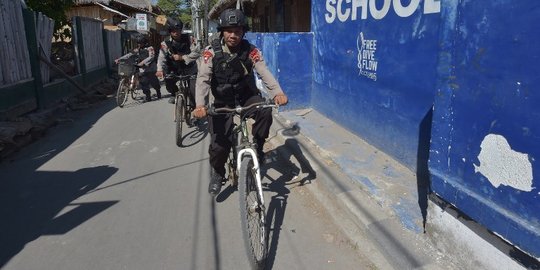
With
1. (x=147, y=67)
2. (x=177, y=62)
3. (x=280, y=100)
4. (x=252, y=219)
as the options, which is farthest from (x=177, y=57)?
(x=252, y=219)

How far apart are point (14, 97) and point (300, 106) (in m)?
5.37

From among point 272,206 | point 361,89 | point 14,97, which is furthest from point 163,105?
point 272,206

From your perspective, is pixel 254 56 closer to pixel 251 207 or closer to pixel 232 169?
pixel 232 169

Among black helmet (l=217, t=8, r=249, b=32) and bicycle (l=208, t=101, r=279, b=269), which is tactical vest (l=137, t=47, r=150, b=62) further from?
bicycle (l=208, t=101, r=279, b=269)

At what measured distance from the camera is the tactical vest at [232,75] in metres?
3.65

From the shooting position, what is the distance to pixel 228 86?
154 inches

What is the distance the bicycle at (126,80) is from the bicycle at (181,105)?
11.9 ft

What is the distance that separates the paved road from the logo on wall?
5.41 feet

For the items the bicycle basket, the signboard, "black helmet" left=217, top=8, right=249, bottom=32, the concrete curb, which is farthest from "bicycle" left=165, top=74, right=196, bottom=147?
the signboard

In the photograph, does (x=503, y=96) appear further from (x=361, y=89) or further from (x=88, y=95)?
(x=88, y=95)

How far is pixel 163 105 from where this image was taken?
33.0 feet

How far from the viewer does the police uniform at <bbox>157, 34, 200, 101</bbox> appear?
689cm

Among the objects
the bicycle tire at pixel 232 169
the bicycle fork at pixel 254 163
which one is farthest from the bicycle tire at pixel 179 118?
the bicycle fork at pixel 254 163

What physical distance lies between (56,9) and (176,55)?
6.50 m
